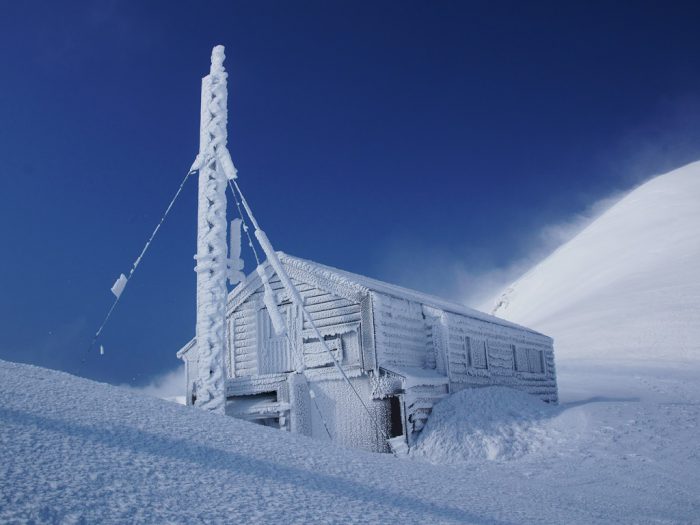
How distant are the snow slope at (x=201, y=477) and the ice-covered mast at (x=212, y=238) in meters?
3.25

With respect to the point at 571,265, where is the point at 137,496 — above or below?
below

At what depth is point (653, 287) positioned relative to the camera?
46.8m

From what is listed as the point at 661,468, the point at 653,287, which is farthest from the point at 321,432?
the point at 653,287

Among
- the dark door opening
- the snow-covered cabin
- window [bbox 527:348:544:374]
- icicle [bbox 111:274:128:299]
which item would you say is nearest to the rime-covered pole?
icicle [bbox 111:274:128:299]

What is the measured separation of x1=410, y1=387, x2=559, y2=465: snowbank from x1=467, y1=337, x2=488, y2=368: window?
85.7 inches

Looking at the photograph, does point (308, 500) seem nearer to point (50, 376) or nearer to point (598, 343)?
point (50, 376)

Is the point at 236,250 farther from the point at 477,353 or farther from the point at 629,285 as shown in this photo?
the point at 629,285

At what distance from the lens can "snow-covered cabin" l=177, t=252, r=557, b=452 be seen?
15.2 m

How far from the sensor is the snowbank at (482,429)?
13320mm

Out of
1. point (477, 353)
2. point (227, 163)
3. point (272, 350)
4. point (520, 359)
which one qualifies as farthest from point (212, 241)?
point (520, 359)

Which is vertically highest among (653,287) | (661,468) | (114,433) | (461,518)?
(653,287)

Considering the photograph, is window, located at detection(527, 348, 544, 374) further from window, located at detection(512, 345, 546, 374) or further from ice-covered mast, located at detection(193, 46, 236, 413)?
ice-covered mast, located at detection(193, 46, 236, 413)

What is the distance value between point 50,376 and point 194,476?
2835mm

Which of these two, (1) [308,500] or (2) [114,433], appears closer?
(1) [308,500]
